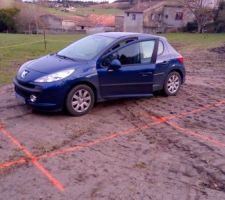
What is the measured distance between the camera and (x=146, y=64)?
321 inches

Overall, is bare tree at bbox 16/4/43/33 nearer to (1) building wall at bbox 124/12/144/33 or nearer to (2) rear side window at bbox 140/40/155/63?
(1) building wall at bbox 124/12/144/33

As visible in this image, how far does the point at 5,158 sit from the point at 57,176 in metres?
0.93

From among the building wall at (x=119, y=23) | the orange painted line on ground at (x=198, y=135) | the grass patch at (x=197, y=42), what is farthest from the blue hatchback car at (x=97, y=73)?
the building wall at (x=119, y=23)

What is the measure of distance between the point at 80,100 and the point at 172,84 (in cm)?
286

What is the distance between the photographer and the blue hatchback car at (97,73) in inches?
272

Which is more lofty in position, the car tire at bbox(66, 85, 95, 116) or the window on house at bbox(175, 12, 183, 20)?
the window on house at bbox(175, 12, 183, 20)

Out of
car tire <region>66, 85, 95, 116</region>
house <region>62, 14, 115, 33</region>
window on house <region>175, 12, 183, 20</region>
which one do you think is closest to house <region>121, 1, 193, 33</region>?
window on house <region>175, 12, 183, 20</region>

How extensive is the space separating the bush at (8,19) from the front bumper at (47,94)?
4569 centimetres

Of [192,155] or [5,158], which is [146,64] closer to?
[192,155]

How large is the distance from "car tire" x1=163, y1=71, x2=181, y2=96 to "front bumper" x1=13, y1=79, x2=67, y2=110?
2960 millimetres

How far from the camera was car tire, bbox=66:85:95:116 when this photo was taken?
7.03 meters

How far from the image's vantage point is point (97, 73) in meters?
7.34

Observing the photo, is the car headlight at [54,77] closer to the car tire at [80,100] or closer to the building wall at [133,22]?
the car tire at [80,100]

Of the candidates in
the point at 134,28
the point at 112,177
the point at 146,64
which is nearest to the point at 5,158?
the point at 112,177
